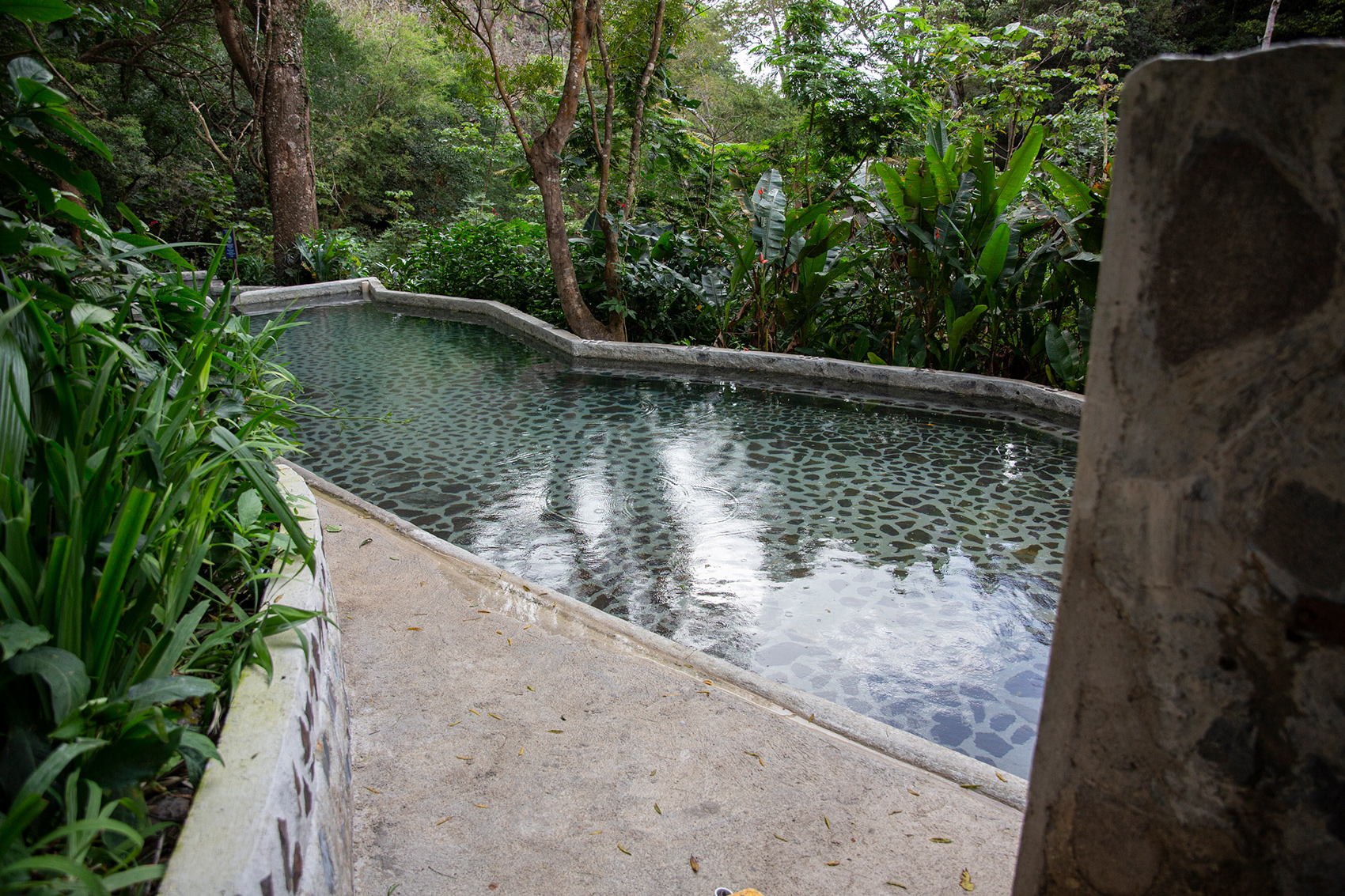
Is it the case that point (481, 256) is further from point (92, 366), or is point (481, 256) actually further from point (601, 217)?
point (92, 366)

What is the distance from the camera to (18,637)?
1252 millimetres

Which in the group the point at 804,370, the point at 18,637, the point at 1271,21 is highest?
the point at 1271,21

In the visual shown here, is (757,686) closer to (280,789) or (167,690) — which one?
(280,789)

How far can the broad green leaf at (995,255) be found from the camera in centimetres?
606

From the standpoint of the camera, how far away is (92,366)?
6.97 feet

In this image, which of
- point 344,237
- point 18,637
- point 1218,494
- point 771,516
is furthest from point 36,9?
point 344,237

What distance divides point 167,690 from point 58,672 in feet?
0.51

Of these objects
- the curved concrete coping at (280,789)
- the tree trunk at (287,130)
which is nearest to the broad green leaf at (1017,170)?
the curved concrete coping at (280,789)

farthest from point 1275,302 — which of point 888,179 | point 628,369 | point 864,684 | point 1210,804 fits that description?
point 628,369

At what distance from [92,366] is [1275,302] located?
2476 mm

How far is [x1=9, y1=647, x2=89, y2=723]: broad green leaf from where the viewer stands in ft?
4.17

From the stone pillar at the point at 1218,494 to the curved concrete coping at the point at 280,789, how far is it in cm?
119

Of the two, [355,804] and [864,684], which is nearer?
[355,804]

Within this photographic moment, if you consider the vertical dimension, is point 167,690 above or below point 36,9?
below
